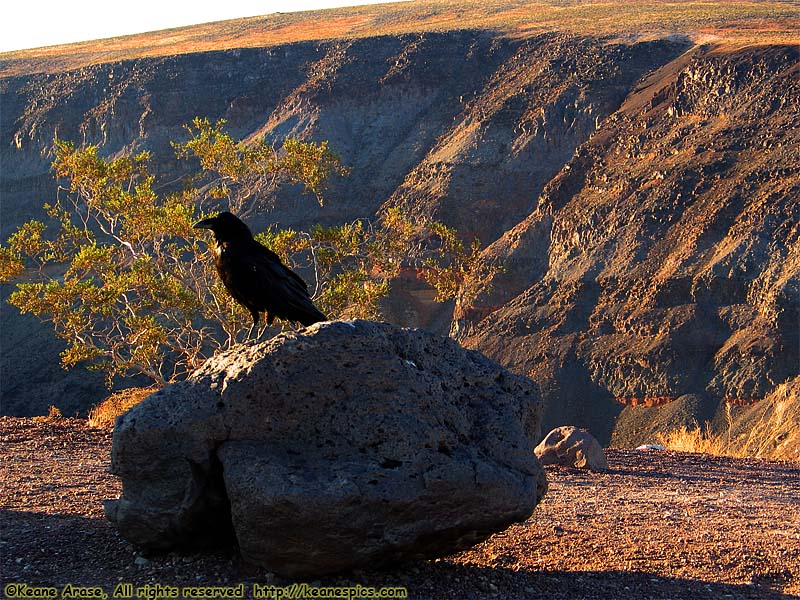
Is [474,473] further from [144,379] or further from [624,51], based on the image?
[624,51]

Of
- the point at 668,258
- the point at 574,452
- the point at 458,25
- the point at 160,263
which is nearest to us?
the point at 574,452

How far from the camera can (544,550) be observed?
26.6 feet

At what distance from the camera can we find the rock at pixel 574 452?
45.3 feet

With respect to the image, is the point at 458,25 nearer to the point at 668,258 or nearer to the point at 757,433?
the point at 668,258

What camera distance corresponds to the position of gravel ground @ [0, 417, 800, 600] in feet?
22.4

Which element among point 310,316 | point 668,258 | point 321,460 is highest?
point 668,258

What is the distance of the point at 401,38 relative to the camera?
4866 cm

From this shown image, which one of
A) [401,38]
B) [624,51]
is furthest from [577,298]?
[401,38]

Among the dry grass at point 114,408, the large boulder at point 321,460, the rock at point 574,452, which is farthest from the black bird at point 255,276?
the dry grass at point 114,408

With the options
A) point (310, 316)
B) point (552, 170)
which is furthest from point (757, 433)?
point (552, 170)

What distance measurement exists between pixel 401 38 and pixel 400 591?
44208mm

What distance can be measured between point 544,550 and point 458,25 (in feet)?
156

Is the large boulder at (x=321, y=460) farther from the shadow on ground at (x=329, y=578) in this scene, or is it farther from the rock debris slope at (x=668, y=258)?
the rock debris slope at (x=668, y=258)

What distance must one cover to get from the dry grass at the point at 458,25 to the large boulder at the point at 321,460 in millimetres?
33167
